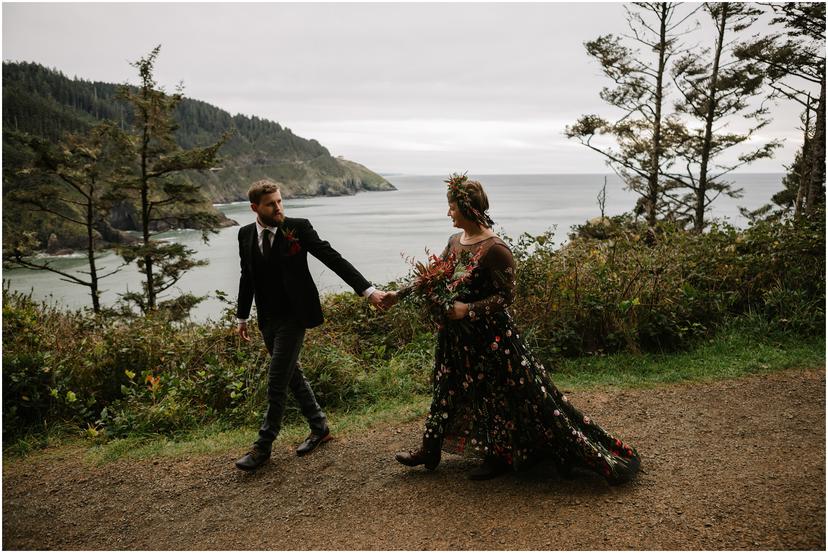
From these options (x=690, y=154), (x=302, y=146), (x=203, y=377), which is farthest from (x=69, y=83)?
(x=203, y=377)

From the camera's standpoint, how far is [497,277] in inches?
129

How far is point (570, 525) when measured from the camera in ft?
9.65

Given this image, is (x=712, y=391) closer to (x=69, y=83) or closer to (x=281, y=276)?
(x=281, y=276)

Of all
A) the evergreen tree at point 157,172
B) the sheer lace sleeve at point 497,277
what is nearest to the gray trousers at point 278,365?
the sheer lace sleeve at point 497,277

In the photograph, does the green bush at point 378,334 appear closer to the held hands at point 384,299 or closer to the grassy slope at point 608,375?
the grassy slope at point 608,375

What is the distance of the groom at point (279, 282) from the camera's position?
381cm

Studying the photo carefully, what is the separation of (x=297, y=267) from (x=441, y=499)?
1.88 metres

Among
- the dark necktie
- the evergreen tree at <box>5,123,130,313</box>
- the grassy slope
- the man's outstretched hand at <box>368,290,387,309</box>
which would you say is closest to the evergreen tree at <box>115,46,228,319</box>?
the evergreen tree at <box>5,123,130,313</box>

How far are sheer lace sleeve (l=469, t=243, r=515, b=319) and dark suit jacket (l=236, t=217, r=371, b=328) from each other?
0.95 meters

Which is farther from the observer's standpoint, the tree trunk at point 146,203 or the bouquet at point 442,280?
the tree trunk at point 146,203

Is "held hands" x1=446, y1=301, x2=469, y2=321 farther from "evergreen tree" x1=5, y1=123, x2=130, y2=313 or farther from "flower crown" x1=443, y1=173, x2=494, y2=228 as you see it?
"evergreen tree" x1=5, y1=123, x2=130, y2=313

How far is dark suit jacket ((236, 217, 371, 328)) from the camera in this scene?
382cm

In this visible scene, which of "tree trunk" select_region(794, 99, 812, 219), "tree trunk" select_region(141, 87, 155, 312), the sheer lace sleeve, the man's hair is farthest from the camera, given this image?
"tree trunk" select_region(794, 99, 812, 219)

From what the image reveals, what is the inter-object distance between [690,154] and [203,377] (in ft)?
73.2
